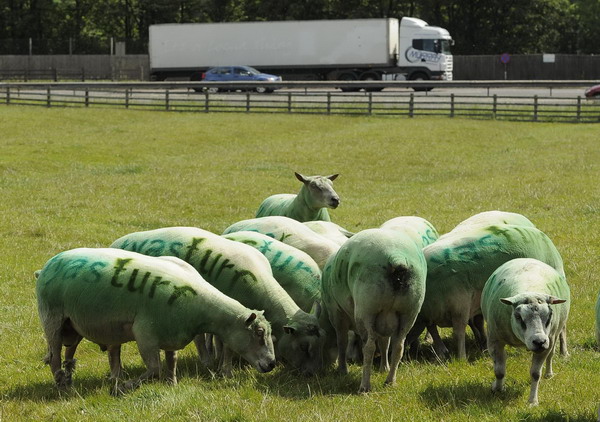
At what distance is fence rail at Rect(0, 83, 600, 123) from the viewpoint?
36812 mm

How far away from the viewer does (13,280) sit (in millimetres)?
12016

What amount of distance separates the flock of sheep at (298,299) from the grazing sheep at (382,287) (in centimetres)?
1

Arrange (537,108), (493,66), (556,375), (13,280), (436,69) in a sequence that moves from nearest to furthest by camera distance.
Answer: (556,375)
(13,280)
(537,108)
(436,69)
(493,66)

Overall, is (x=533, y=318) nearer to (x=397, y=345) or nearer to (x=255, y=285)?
(x=397, y=345)

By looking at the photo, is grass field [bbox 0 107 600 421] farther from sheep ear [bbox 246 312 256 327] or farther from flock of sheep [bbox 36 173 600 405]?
sheep ear [bbox 246 312 256 327]

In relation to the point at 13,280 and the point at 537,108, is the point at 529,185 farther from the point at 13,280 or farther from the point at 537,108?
the point at 537,108

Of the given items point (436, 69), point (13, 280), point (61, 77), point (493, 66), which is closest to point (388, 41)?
point (436, 69)

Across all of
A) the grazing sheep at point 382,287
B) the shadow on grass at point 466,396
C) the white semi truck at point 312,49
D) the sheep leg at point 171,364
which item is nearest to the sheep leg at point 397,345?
the grazing sheep at point 382,287

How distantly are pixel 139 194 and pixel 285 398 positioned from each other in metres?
13.5

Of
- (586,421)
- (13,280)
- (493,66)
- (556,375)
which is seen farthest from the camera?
(493,66)

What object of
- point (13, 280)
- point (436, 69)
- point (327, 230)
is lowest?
point (13, 280)

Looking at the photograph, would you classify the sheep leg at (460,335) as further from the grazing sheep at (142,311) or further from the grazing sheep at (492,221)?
the grazing sheep at (142,311)

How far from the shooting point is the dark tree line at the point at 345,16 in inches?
2751

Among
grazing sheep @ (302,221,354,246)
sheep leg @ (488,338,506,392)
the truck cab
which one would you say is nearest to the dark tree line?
the truck cab
